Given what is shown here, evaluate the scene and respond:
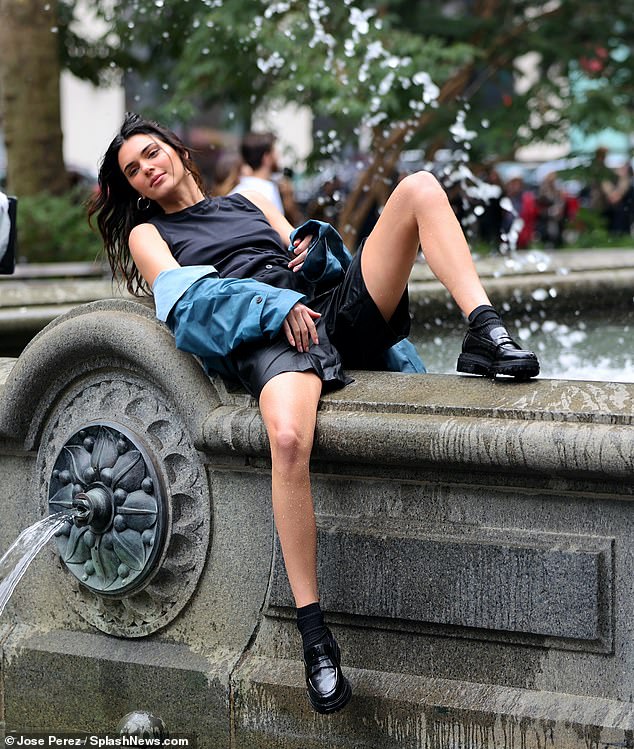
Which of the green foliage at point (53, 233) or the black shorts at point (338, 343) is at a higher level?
the green foliage at point (53, 233)

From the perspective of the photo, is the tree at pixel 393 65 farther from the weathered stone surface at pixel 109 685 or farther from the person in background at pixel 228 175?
the weathered stone surface at pixel 109 685

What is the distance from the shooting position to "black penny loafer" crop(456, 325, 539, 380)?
3.22 m

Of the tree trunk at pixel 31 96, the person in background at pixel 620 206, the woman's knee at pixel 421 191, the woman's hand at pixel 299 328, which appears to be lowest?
the woman's hand at pixel 299 328

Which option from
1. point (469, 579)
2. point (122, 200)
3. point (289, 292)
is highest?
point (122, 200)

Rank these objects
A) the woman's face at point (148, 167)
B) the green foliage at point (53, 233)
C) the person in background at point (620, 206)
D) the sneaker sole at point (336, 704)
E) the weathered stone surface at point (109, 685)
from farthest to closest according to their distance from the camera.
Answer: the person in background at point (620, 206)
the green foliage at point (53, 233)
the woman's face at point (148, 167)
the weathered stone surface at point (109, 685)
the sneaker sole at point (336, 704)

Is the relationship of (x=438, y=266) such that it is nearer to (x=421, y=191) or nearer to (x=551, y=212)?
(x=421, y=191)

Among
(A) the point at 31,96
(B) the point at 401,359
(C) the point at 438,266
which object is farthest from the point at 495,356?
(A) the point at 31,96

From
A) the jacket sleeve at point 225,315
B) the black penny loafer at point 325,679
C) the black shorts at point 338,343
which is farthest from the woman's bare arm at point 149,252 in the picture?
the black penny loafer at point 325,679

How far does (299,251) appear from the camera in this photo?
3.89 meters

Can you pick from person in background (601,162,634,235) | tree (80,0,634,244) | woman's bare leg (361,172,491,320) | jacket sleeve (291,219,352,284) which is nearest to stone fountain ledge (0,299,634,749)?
woman's bare leg (361,172,491,320)

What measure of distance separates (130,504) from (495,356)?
108cm

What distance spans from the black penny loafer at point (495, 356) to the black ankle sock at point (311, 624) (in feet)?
2.46

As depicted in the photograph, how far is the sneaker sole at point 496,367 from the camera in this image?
10.5ft

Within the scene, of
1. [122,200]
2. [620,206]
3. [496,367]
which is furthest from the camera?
[620,206]
